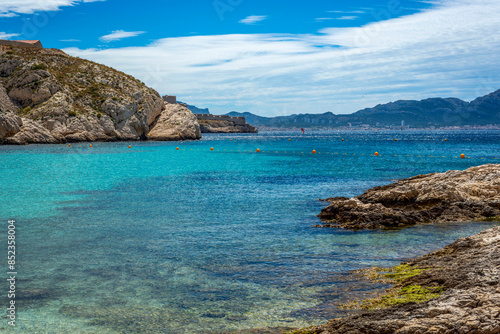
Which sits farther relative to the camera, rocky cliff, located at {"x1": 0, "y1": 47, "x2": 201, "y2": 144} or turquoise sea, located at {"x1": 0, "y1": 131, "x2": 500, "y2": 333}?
rocky cliff, located at {"x1": 0, "y1": 47, "x2": 201, "y2": 144}

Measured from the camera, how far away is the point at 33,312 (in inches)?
334

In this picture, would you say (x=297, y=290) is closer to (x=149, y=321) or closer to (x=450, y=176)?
(x=149, y=321)

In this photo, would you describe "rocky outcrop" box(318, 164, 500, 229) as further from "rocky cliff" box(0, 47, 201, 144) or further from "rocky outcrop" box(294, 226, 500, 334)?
"rocky cliff" box(0, 47, 201, 144)

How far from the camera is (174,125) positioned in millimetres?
112562

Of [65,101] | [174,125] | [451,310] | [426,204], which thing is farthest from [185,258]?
[174,125]

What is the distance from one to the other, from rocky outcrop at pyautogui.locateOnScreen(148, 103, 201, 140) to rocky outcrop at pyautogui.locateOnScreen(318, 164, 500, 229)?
9409 cm

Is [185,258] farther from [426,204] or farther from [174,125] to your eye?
[174,125]

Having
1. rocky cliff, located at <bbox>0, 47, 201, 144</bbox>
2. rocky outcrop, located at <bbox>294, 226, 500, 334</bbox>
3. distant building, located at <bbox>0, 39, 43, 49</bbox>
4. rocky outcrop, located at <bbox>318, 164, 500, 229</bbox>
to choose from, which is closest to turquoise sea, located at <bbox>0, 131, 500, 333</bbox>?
rocky outcrop, located at <bbox>318, 164, 500, 229</bbox>

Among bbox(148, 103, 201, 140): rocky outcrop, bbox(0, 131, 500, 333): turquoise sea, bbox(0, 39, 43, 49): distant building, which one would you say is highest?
bbox(0, 39, 43, 49): distant building

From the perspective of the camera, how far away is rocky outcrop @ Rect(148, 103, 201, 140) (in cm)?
10994

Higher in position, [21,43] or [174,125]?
[21,43]

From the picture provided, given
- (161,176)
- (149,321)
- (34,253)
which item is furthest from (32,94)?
(149,321)

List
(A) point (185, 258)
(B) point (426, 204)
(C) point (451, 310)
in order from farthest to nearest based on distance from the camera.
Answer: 1. (B) point (426, 204)
2. (A) point (185, 258)
3. (C) point (451, 310)

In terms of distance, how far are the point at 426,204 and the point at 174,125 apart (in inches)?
3907
